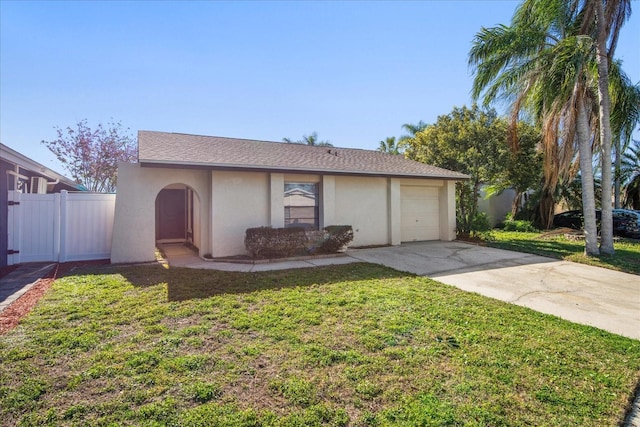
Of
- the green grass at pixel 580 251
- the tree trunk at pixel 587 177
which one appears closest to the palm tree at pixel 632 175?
the green grass at pixel 580 251

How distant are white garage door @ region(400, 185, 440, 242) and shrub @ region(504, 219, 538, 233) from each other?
25.8 feet

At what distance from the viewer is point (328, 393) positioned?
301 centimetres

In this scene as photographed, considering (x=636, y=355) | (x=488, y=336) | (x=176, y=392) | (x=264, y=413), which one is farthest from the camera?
(x=488, y=336)

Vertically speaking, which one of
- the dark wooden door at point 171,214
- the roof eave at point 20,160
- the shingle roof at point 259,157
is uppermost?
the shingle roof at point 259,157

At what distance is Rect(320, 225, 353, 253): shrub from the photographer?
1036cm

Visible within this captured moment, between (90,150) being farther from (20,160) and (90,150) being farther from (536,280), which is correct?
(536,280)

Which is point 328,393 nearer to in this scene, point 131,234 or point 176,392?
point 176,392

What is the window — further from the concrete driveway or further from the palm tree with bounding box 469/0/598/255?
the palm tree with bounding box 469/0/598/255

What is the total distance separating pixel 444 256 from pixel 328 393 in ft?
27.7

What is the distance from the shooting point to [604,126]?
1059 cm

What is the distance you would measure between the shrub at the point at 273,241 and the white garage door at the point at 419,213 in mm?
5608

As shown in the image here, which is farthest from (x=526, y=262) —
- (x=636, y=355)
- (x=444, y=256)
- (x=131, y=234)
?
(x=131, y=234)

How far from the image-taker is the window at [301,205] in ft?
36.4

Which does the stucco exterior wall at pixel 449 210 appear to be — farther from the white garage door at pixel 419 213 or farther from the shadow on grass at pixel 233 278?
the shadow on grass at pixel 233 278
